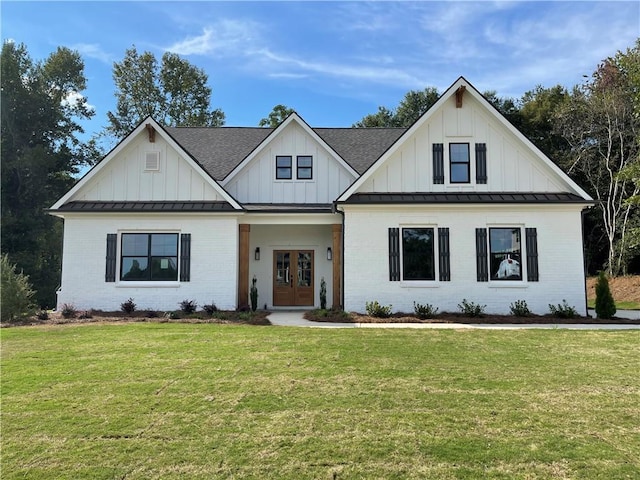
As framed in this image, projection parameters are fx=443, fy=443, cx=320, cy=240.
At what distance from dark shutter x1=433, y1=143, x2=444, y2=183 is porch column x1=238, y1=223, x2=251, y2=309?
6.56 metres

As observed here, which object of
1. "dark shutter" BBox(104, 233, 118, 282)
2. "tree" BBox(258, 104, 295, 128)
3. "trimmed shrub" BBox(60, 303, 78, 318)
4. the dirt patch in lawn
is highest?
"tree" BBox(258, 104, 295, 128)

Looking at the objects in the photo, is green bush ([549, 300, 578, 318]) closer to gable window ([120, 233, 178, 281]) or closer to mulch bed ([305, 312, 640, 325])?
mulch bed ([305, 312, 640, 325])

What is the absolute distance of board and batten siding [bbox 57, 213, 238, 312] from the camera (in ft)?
47.1

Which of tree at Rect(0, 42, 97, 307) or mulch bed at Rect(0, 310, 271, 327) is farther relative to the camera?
tree at Rect(0, 42, 97, 307)

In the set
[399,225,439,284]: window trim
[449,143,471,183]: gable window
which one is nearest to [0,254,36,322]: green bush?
[399,225,439,284]: window trim

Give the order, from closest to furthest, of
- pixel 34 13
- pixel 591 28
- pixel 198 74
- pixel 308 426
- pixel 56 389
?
pixel 308 426 → pixel 56 389 → pixel 34 13 → pixel 591 28 → pixel 198 74

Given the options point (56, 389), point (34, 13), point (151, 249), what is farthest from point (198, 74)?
point (56, 389)

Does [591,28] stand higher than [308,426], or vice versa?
[591,28]

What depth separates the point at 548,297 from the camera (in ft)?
45.0

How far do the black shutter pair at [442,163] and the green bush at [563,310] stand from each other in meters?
4.54

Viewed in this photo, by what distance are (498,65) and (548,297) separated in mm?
7581

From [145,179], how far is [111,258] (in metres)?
2.86

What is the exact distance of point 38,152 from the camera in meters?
28.6

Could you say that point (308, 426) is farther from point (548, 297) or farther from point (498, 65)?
point (498, 65)
